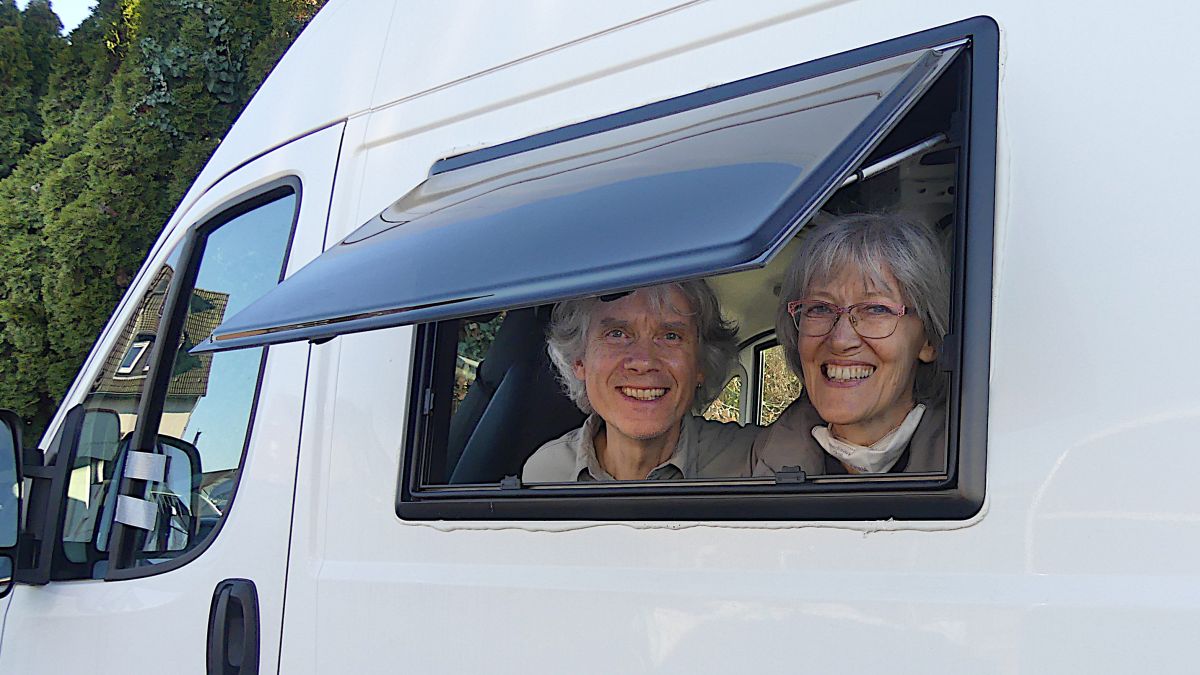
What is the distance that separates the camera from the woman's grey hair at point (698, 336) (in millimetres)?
2340

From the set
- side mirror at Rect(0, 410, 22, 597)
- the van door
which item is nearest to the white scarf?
the van door

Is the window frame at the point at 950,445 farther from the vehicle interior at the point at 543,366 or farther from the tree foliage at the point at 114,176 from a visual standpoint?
the tree foliage at the point at 114,176

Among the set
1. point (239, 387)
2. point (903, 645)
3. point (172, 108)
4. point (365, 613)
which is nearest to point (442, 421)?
point (365, 613)

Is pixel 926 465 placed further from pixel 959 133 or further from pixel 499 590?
pixel 499 590

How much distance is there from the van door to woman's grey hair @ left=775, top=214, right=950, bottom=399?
101cm

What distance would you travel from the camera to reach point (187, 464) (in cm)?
256

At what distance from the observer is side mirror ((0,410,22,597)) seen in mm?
2469

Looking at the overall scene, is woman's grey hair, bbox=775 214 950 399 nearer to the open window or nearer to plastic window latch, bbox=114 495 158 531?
the open window

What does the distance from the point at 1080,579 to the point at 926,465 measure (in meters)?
0.45

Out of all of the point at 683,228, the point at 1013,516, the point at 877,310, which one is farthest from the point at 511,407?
the point at 1013,516

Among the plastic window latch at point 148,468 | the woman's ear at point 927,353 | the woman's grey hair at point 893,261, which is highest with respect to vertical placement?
Result: the woman's grey hair at point 893,261

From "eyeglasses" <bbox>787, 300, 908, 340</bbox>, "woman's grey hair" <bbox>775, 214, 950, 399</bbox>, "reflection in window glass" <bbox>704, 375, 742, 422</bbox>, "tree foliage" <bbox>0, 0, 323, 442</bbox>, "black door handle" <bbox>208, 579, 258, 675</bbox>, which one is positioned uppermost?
"tree foliage" <bbox>0, 0, 323, 442</bbox>

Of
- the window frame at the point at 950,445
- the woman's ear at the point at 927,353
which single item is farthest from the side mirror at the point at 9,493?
the woman's ear at the point at 927,353

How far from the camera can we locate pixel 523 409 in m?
2.61
